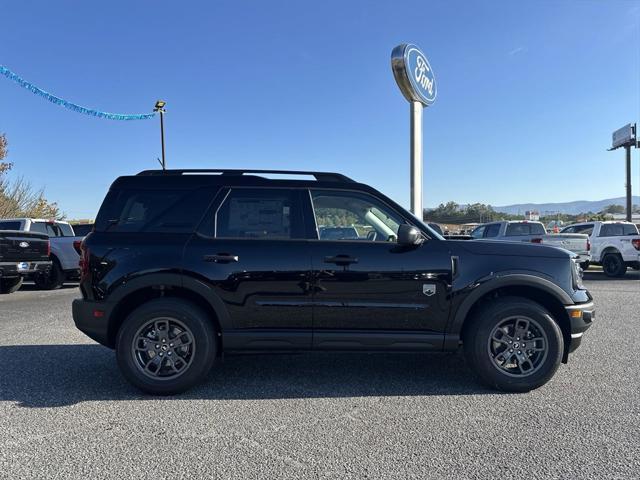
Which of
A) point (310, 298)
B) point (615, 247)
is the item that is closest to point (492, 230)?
point (615, 247)

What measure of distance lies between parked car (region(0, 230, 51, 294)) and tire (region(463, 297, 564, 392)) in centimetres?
1025

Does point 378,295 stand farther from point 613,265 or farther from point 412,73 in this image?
point 613,265

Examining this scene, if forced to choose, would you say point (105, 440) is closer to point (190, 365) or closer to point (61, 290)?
point (190, 365)

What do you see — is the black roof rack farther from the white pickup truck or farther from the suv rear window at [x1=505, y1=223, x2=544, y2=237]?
the white pickup truck

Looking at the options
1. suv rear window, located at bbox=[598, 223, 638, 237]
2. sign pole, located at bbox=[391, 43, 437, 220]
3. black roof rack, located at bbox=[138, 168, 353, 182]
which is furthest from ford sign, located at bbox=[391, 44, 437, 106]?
black roof rack, located at bbox=[138, 168, 353, 182]

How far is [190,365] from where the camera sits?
4250mm

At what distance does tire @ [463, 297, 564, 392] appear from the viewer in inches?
168

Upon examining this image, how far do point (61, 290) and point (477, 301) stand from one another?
1107 centimetres

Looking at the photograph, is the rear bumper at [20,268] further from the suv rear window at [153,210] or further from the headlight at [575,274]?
the headlight at [575,274]

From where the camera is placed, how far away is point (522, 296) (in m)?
4.47

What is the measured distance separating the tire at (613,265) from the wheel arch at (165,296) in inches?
552

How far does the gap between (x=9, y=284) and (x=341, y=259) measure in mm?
10670

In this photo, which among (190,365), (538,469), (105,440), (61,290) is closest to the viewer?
(538,469)

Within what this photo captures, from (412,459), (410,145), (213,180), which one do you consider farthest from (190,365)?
(410,145)
